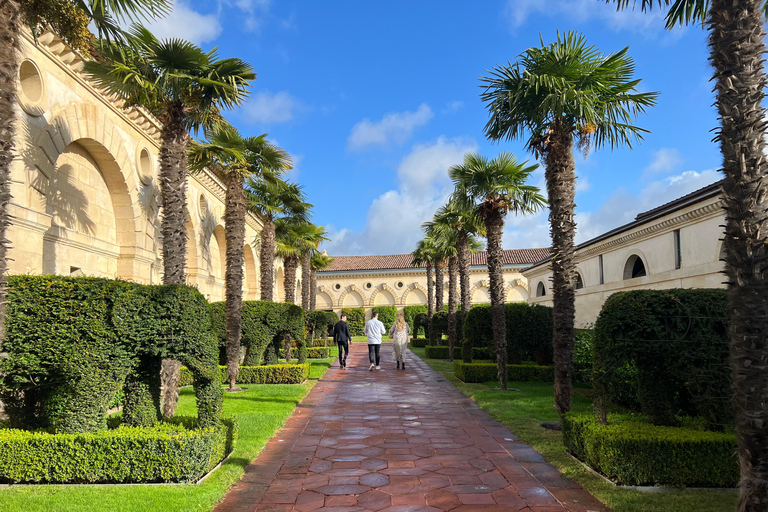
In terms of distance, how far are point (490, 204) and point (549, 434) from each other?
765 cm

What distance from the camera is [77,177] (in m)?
13.8

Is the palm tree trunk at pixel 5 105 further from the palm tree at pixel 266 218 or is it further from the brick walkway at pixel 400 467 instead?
the palm tree at pixel 266 218

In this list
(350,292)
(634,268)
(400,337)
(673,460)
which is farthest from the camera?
(350,292)

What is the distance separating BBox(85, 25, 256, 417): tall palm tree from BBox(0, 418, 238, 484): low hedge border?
440cm

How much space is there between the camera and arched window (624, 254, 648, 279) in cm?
1763

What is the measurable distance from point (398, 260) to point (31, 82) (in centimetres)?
5060

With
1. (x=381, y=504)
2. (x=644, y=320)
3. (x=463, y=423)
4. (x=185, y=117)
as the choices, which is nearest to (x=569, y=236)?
(x=644, y=320)

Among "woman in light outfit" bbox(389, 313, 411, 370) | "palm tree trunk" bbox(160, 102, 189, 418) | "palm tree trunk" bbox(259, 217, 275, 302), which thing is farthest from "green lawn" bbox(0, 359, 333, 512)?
"palm tree trunk" bbox(259, 217, 275, 302)

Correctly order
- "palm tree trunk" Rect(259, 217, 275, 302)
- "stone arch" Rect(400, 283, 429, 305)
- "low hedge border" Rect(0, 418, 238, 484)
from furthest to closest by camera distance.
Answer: "stone arch" Rect(400, 283, 429, 305), "palm tree trunk" Rect(259, 217, 275, 302), "low hedge border" Rect(0, 418, 238, 484)

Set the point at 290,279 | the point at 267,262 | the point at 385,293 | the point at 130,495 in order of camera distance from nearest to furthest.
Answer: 1. the point at 130,495
2. the point at 267,262
3. the point at 290,279
4. the point at 385,293

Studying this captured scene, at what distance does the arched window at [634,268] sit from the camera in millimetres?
17634

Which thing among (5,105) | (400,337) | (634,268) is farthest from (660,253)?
(5,105)

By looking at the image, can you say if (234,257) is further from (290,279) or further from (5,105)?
(290,279)

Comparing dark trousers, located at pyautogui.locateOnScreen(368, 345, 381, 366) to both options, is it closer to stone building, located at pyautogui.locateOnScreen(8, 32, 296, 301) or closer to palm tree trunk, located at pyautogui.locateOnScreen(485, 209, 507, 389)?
palm tree trunk, located at pyautogui.locateOnScreen(485, 209, 507, 389)
